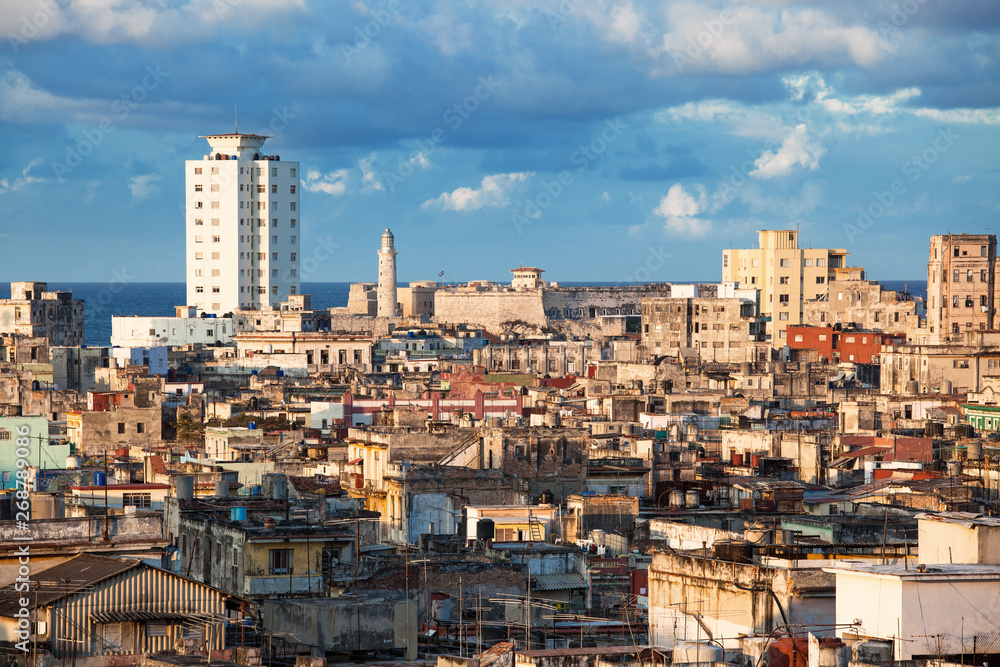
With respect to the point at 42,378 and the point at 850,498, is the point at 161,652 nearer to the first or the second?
the point at 850,498

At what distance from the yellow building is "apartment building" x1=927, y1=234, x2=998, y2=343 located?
141 ft

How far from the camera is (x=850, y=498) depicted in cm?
4238

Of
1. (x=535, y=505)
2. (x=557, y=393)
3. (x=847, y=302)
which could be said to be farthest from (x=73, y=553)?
(x=847, y=302)

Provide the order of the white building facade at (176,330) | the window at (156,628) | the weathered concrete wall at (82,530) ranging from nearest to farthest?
the window at (156,628), the weathered concrete wall at (82,530), the white building facade at (176,330)

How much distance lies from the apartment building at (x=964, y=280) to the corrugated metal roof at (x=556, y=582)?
8611cm

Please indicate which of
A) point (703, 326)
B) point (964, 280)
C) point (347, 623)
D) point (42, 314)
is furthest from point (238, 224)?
point (347, 623)

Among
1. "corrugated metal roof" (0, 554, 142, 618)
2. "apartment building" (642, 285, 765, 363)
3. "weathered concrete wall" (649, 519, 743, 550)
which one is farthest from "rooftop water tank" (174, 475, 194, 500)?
"apartment building" (642, 285, 765, 363)

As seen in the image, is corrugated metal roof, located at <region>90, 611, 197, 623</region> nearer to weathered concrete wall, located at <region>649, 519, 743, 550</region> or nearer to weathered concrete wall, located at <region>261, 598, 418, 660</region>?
weathered concrete wall, located at <region>261, 598, 418, 660</region>

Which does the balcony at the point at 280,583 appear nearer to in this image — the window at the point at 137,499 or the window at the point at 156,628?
the window at the point at 137,499

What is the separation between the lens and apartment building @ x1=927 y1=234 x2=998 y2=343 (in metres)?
114

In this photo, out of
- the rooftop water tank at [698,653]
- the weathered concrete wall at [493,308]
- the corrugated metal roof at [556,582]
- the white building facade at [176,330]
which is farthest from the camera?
the weathered concrete wall at [493,308]

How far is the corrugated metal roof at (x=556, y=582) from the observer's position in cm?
3070

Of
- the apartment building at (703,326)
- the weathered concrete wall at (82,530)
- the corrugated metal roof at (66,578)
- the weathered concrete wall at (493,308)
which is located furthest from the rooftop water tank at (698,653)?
the weathered concrete wall at (493,308)

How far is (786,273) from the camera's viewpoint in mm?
161875
